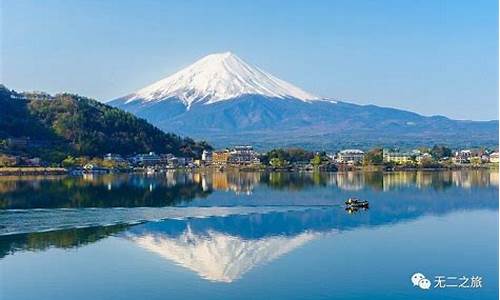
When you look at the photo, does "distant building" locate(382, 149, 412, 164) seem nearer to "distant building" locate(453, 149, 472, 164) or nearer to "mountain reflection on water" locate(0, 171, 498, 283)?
"distant building" locate(453, 149, 472, 164)

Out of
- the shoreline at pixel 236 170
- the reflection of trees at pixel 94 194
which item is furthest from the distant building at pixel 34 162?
the reflection of trees at pixel 94 194

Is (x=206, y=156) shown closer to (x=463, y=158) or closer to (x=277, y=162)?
(x=277, y=162)

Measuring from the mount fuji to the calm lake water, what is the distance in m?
42.9

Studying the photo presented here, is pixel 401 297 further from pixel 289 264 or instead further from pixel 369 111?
pixel 369 111

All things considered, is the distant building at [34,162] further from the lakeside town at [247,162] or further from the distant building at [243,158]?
the distant building at [243,158]

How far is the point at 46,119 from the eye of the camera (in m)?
26.3

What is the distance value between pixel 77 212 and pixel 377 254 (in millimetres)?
4634

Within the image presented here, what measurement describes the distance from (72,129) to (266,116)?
45476 mm

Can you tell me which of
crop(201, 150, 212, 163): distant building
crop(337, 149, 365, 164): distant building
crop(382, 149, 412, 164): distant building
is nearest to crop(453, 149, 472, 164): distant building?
crop(382, 149, 412, 164): distant building

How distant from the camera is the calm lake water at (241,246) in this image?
6.11 m

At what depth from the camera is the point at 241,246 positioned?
27.0 ft

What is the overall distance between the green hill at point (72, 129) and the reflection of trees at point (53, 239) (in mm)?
14764

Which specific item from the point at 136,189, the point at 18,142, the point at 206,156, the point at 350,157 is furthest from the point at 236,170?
the point at 136,189

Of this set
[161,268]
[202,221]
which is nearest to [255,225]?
[202,221]
